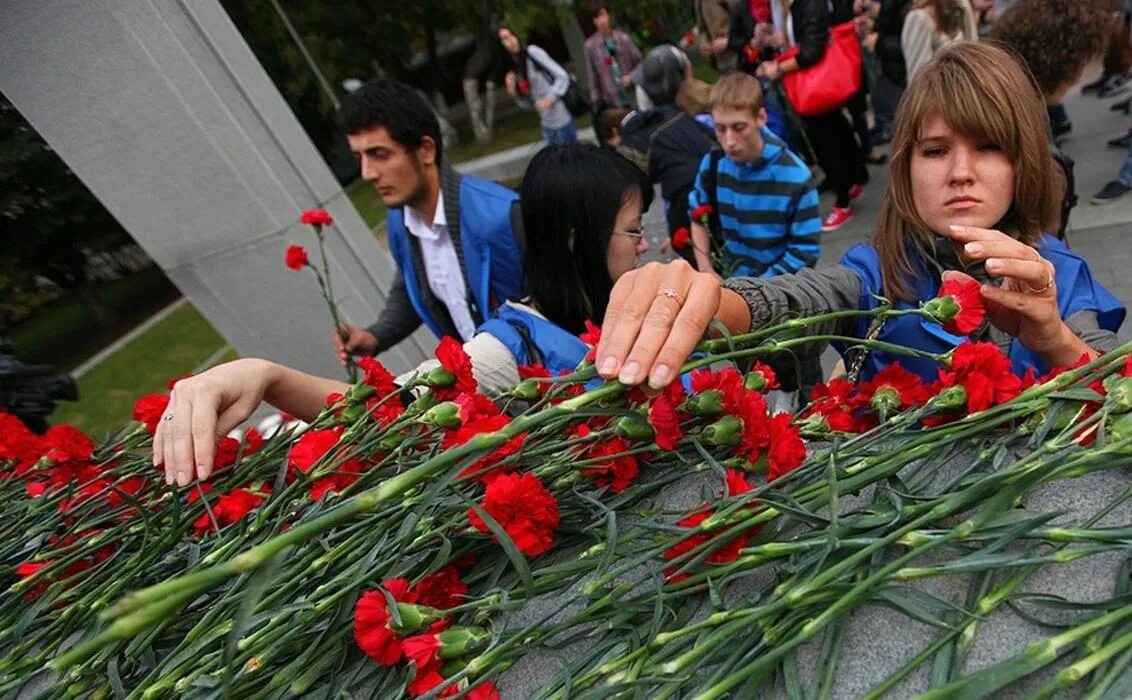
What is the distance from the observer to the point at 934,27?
3.91 metres

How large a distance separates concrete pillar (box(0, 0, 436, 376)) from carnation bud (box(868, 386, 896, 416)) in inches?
126

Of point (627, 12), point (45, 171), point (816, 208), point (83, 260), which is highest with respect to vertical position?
point (45, 171)

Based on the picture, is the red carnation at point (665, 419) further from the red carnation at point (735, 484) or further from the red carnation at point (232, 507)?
the red carnation at point (232, 507)

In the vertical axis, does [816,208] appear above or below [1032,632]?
below

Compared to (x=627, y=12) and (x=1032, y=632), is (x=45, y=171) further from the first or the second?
(x=627, y=12)

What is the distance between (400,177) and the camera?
7.14ft

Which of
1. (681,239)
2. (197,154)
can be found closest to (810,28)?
(681,239)

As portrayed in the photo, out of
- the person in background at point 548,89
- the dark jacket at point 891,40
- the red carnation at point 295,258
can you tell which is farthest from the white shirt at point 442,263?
the person in background at point 548,89

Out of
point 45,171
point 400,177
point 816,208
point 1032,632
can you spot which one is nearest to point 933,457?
point 1032,632

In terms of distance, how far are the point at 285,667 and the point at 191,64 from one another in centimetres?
320

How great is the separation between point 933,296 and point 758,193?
143cm

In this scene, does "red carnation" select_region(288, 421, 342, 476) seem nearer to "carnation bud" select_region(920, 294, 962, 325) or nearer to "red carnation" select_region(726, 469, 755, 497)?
"red carnation" select_region(726, 469, 755, 497)

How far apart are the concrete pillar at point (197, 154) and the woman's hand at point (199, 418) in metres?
2.53

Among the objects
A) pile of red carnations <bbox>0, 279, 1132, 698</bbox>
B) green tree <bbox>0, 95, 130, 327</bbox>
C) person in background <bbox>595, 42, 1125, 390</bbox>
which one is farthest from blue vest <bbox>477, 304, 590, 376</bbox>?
green tree <bbox>0, 95, 130, 327</bbox>
